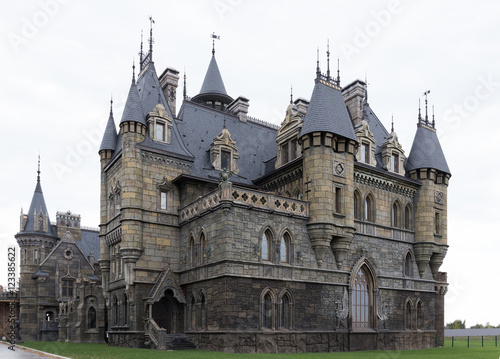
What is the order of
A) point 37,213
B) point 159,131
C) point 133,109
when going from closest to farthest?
point 133,109
point 159,131
point 37,213

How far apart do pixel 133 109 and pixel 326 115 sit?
1195 centimetres

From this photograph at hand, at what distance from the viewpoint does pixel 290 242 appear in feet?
100

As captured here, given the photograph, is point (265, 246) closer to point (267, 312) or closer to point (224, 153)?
point (267, 312)

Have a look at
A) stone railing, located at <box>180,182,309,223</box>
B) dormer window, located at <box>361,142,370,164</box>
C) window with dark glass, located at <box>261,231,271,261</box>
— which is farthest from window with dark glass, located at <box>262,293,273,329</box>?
→ dormer window, located at <box>361,142,370,164</box>

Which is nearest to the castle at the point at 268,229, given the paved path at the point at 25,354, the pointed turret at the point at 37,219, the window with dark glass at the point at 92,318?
the window with dark glass at the point at 92,318

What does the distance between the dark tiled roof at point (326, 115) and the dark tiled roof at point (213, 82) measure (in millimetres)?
15413

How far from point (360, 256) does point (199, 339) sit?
11032 millimetres

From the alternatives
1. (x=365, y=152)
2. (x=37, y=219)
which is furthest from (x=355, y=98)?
(x=37, y=219)

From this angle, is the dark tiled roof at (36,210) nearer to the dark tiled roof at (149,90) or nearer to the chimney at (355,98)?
the dark tiled roof at (149,90)

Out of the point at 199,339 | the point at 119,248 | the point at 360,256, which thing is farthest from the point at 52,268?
the point at 360,256

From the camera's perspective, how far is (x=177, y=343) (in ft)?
97.5

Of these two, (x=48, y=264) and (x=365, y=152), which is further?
(x=48, y=264)

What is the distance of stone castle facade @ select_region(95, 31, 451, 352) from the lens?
28.9 metres

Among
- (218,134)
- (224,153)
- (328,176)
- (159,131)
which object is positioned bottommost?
(328,176)
